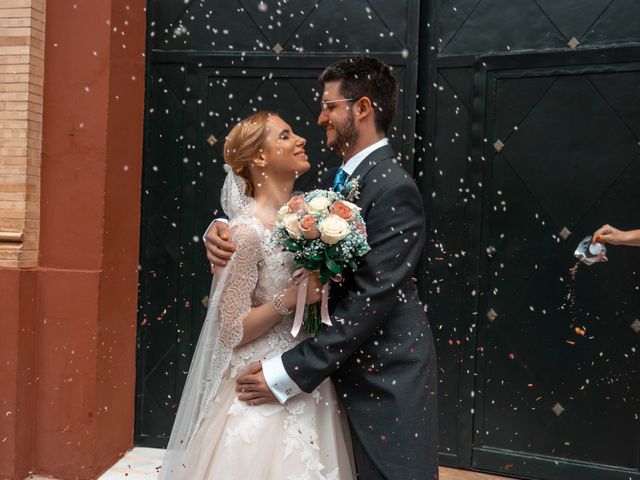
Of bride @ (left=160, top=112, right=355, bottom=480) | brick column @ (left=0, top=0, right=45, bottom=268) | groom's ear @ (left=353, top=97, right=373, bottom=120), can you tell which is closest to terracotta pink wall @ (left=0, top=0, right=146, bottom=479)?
brick column @ (left=0, top=0, right=45, bottom=268)

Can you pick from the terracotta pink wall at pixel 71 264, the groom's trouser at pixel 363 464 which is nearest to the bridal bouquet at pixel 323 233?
the groom's trouser at pixel 363 464

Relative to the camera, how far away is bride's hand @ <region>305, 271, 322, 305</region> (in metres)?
2.84

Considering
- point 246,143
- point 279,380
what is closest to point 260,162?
point 246,143

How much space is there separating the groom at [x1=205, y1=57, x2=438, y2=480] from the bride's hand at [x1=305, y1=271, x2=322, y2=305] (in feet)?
0.34

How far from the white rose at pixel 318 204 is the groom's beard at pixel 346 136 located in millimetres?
464

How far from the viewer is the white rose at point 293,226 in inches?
105

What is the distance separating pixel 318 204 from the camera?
8.84 feet

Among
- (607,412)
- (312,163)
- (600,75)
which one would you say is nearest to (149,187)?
(312,163)

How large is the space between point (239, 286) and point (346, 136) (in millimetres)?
833

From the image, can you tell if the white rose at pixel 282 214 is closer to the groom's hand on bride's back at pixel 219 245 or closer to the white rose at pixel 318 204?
the white rose at pixel 318 204

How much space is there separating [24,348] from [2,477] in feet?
3.05

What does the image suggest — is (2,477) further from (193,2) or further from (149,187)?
(193,2)

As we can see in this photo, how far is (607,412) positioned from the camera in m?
4.75

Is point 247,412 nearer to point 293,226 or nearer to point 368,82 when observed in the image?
point 293,226
